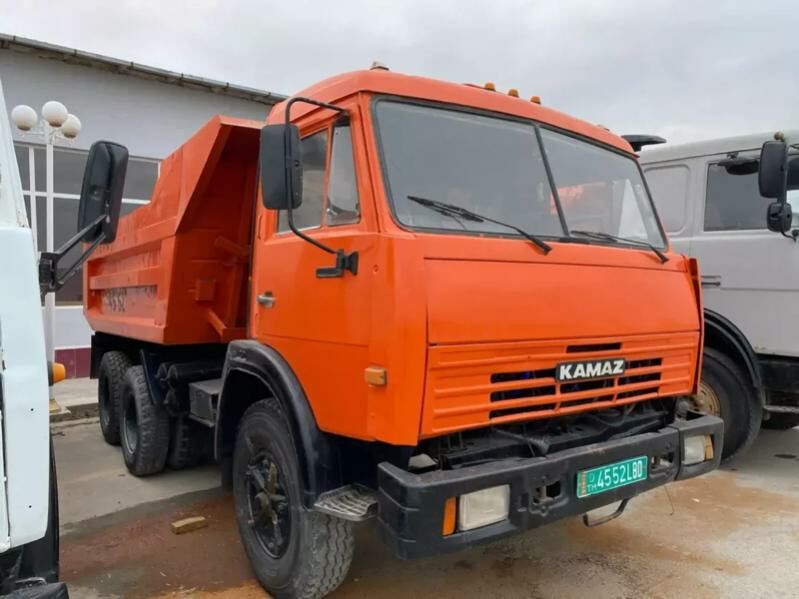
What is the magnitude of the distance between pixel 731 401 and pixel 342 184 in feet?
13.0

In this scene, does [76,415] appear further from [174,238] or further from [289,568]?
[289,568]

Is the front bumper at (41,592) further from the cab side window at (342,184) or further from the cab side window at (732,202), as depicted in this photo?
the cab side window at (732,202)

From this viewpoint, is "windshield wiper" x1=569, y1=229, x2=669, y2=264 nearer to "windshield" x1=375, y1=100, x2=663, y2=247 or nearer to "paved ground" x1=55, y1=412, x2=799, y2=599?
"windshield" x1=375, y1=100, x2=663, y2=247

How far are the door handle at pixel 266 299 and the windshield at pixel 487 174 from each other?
0.94 m

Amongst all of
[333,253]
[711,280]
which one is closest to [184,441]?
[333,253]

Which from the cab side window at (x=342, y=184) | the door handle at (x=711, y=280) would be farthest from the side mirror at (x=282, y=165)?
the door handle at (x=711, y=280)

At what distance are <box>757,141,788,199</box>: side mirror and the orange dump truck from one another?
54.4 inches

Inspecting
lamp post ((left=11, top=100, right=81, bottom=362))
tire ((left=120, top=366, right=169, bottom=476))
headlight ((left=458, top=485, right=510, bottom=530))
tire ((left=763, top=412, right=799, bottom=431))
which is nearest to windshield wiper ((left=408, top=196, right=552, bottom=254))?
headlight ((left=458, top=485, right=510, bottom=530))

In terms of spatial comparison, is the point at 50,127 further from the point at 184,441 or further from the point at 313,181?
the point at 313,181

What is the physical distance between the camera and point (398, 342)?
2.35 meters

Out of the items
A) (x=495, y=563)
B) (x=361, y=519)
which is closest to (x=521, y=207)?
(x=361, y=519)

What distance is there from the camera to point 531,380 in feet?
8.82

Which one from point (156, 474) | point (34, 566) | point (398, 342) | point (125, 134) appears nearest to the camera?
point (34, 566)

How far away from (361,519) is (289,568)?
0.68 meters
